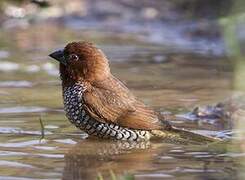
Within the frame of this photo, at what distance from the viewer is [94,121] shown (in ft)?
24.0

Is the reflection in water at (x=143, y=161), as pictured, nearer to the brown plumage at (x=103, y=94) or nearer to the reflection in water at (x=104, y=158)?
the reflection in water at (x=104, y=158)

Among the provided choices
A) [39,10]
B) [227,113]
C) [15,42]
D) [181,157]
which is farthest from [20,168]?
[39,10]

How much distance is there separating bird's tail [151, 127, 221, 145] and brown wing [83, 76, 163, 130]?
0.08 meters

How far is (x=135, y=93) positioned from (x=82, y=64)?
7.40 ft

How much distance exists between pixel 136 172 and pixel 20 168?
2.68 ft

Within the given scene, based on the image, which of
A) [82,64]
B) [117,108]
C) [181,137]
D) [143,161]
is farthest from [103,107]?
[143,161]

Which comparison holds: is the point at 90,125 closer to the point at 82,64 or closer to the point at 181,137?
the point at 82,64

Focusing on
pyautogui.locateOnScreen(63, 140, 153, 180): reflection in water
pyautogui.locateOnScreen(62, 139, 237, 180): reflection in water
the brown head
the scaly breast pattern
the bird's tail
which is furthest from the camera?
the brown head

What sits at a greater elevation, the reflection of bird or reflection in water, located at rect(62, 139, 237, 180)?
the reflection of bird

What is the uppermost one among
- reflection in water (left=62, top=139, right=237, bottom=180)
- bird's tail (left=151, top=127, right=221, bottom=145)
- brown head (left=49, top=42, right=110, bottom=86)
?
brown head (left=49, top=42, right=110, bottom=86)

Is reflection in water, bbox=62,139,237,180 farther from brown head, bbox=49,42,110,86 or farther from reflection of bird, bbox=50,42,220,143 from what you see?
brown head, bbox=49,42,110,86

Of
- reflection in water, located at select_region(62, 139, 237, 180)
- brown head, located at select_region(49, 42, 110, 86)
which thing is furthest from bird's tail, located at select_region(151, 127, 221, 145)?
brown head, located at select_region(49, 42, 110, 86)

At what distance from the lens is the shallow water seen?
6.27 metres

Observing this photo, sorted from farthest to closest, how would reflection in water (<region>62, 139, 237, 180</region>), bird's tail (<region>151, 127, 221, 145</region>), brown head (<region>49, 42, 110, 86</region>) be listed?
brown head (<region>49, 42, 110, 86</region>) → bird's tail (<region>151, 127, 221, 145</region>) → reflection in water (<region>62, 139, 237, 180</region>)
